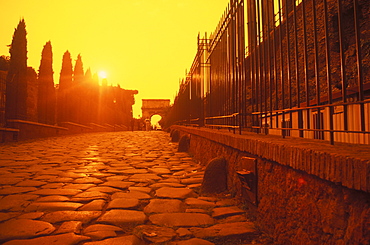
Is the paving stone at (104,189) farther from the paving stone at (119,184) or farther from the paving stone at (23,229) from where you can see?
the paving stone at (23,229)

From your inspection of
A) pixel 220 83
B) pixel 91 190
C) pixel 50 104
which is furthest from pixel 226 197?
pixel 50 104

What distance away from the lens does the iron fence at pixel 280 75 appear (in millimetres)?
2193

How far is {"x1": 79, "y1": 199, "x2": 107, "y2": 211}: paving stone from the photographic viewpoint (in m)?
2.99

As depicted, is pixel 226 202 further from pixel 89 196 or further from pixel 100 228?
pixel 89 196

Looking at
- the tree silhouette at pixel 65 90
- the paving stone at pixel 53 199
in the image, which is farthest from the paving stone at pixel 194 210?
the tree silhouette at pixel 65 90

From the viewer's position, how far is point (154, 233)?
2.36 metres

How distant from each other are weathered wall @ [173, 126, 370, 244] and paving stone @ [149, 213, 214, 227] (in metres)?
0.48

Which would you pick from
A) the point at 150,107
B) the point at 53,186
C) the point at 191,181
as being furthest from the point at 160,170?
the point at 150,107

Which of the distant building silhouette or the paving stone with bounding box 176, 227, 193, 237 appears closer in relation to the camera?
the paving stone with bounding box 176, 227, 193, 237

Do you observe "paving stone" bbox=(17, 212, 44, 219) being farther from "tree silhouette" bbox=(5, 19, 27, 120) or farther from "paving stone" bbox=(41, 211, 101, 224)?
"tree silhouette" bbox=(5, 19, 27, 120)

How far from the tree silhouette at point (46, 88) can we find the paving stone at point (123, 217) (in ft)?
60.8

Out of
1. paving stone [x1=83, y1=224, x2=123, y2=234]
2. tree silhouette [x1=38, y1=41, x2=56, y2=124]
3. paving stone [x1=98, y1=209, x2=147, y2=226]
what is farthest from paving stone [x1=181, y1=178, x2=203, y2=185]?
tree silhouette [x1=38, y1=41, x2=56, y2=124]

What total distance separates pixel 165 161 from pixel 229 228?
429 centimetres

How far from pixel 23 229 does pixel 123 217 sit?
2.82 ft
